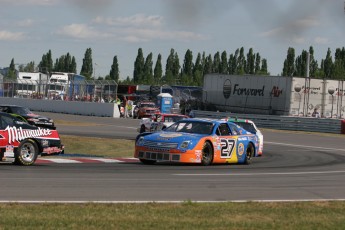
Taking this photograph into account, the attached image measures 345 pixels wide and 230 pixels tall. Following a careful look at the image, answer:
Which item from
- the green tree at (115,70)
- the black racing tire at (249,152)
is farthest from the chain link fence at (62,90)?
the green tree at (115,70)

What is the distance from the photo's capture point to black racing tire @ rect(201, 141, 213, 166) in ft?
58.8

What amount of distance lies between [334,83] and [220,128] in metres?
31.0

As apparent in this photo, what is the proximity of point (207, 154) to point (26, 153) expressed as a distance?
14.9 ft

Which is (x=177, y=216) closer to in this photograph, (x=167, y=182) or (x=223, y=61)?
(x=167, y=182)

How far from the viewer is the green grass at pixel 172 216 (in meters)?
8.02

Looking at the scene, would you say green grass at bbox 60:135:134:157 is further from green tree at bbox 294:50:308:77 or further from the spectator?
green tree at bbox 294:50:308:77

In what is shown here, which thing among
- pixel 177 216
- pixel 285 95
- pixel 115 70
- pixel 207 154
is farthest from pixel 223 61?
pixel 177 216

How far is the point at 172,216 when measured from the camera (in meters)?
8.82

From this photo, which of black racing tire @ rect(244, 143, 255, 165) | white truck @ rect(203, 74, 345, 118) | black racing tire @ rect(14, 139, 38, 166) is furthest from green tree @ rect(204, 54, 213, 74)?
black racing tire @ rect(14, 139, 38, 166)

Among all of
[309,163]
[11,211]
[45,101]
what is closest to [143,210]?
[11,211]

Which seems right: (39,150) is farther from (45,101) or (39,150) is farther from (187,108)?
(45,101)

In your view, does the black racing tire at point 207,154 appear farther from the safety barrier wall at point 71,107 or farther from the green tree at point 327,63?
the green tree at point 327,63

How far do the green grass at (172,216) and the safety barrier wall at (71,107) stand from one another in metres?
46.7

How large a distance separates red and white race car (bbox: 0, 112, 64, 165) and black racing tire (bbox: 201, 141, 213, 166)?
3.66 meters
